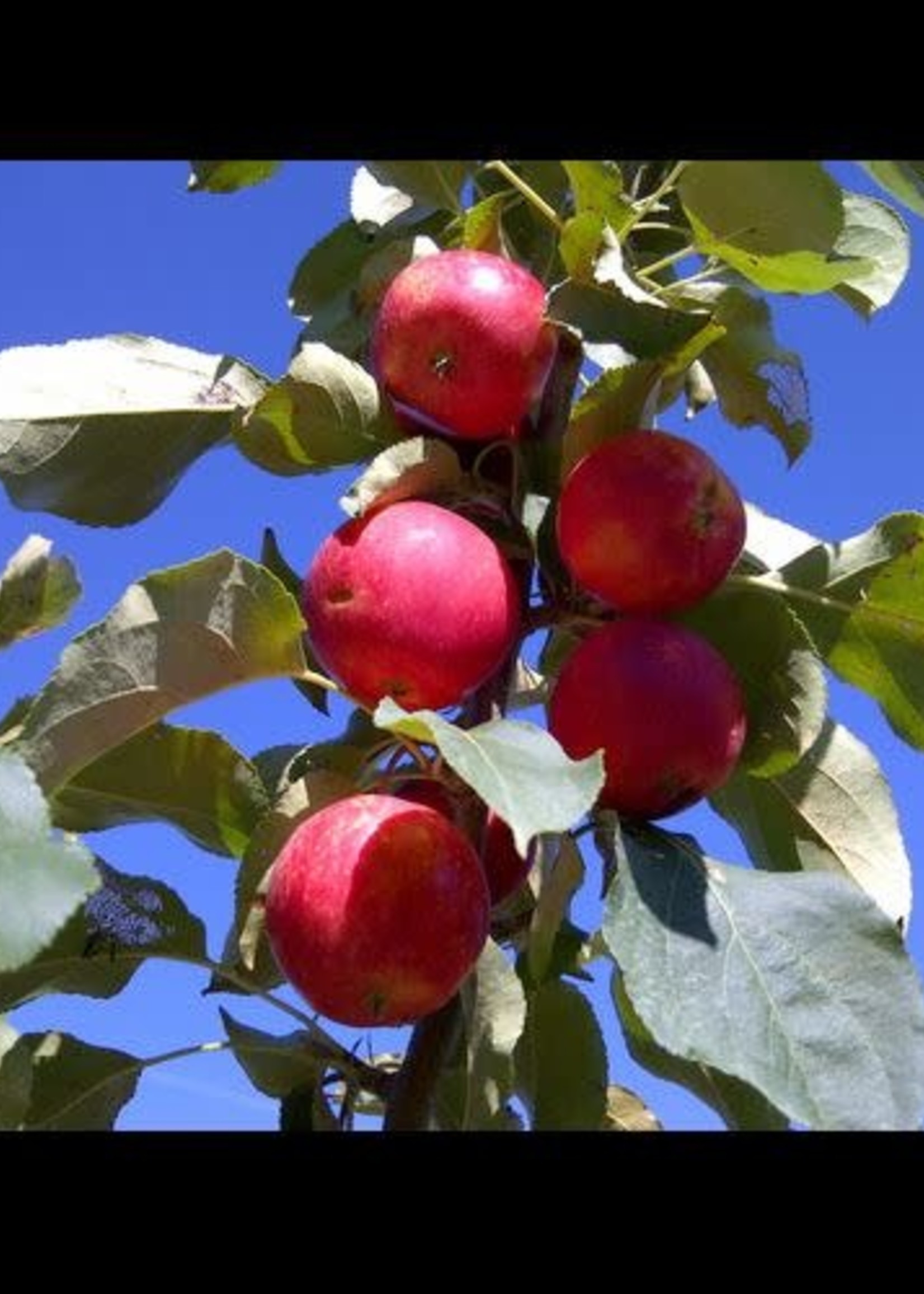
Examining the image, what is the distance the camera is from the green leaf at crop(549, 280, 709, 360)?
38.5 inches

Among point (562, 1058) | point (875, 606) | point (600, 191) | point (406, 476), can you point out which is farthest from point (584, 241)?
point (562, 1058)

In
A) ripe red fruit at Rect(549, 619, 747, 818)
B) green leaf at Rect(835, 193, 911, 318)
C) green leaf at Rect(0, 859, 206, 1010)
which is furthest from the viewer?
green leaf at Rect(835, 193, 911, 318)

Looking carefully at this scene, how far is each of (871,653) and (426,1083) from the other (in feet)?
1.28

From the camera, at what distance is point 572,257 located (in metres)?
1.01

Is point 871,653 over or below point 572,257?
below

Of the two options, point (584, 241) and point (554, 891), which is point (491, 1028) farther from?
point (584, 241)

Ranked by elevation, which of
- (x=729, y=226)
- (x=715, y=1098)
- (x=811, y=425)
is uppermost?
(x=729, y=226)

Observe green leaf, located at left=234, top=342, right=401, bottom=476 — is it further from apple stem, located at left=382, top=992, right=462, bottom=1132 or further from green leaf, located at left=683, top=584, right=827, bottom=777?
apple stem, located at left=382, top=992, right=462, bottom=1132

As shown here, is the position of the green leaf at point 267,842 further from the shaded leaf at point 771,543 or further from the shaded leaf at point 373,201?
the shaded leaf at point 373,201

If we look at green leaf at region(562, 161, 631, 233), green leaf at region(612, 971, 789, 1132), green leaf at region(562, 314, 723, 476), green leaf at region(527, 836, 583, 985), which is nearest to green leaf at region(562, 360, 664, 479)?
green leaf at region(562, 314, 723, 476)

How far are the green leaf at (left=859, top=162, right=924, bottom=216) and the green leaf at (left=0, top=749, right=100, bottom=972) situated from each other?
2.14 ft
